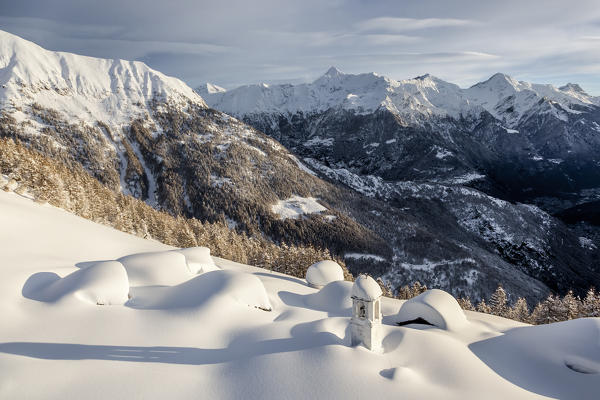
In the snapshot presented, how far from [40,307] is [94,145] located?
198 meters

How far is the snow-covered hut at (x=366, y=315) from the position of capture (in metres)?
19.6

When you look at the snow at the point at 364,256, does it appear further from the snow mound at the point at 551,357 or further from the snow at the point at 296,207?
the snow mound at the point at 551,357

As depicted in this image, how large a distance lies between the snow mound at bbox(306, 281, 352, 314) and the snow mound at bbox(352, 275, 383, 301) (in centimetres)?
→ 1083

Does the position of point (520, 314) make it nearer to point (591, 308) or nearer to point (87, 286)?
point (591, 308)

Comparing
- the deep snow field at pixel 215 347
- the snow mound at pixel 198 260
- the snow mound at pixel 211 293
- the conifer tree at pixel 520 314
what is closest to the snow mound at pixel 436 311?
the deep snow field at pixel 215 347

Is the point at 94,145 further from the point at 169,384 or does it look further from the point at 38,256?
the point at 169,384

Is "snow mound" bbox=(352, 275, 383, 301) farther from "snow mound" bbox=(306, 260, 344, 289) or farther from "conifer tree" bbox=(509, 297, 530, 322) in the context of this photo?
"conifer tree" bbox=(509, 297, 530, 322)

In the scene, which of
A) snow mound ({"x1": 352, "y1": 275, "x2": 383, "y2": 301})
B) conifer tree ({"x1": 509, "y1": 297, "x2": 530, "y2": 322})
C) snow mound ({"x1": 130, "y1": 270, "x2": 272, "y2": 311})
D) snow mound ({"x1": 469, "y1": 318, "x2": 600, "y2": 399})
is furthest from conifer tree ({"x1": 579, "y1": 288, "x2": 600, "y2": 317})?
snow mound ({"x1": 130, "y1": 270, "x2": 272, "y2": 311})

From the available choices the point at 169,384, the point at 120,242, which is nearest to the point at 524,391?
the point at 169,384

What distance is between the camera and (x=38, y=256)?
27141 millimetres

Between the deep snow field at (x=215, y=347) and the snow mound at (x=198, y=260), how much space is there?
3.84 m

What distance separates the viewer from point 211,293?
23.5m

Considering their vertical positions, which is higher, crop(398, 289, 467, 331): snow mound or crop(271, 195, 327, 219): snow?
crop(398, 289, 467, 331): snow mound

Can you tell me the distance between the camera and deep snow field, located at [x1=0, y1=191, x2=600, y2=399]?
15.7m
